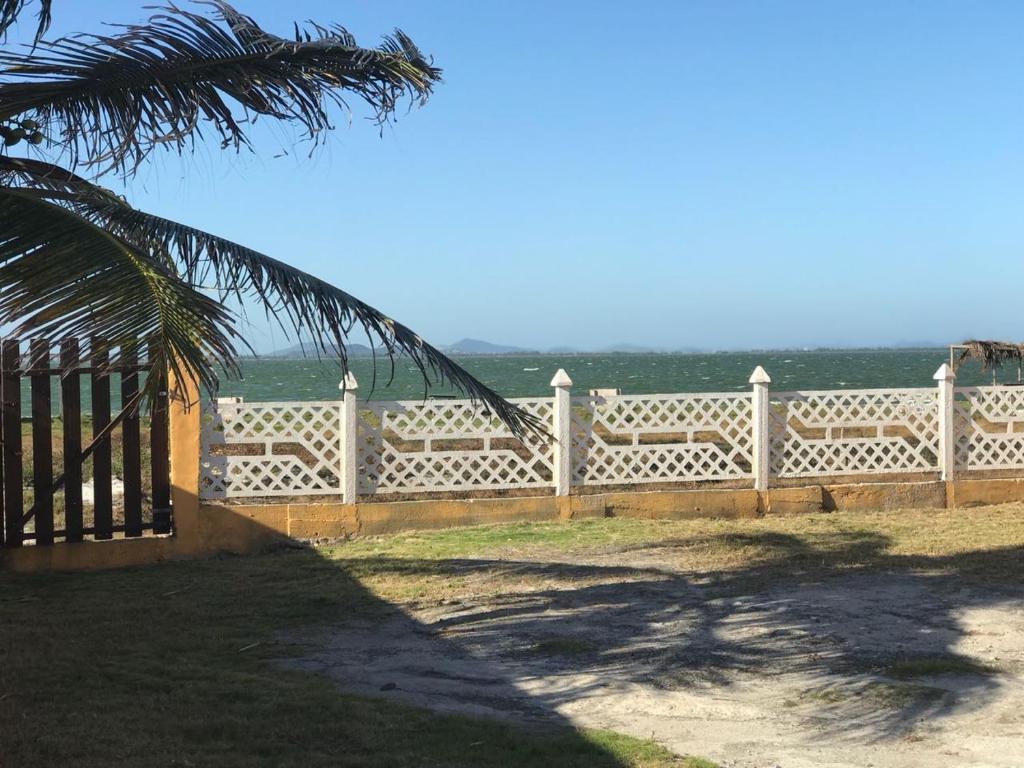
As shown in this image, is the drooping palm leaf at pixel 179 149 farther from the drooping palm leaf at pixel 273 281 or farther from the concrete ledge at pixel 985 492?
the concrete ledge at pixel 985 492

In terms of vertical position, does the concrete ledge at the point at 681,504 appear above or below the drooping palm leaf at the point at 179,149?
below

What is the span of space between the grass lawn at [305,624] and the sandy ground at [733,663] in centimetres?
23

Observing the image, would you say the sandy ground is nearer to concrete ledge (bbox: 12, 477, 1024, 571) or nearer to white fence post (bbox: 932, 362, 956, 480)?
concrete ledge (bbox: 12, 477, 1024, 571)

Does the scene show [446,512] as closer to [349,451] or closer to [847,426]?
[349,451]

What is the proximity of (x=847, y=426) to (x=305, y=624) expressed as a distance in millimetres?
6529

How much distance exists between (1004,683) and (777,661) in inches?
41.7

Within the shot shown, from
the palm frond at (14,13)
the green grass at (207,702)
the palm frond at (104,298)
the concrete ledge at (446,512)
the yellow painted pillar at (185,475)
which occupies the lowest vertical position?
the green grass at (207,702)

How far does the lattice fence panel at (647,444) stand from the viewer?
10242 mm

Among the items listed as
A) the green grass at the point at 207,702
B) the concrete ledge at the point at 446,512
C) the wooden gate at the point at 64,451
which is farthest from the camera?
the concrete ledge at the point at 446,512

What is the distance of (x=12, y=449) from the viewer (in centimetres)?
776

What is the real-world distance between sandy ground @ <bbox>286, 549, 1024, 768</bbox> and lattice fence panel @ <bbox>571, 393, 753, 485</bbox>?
2.65m

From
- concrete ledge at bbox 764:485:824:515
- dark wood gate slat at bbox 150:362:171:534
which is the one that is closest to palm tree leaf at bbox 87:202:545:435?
dark wood gate slat at bbox 150:362:171:534

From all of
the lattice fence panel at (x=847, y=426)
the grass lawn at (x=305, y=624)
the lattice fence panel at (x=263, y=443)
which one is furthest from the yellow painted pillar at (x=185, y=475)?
the lattice fence panel at (x=847, y=426)

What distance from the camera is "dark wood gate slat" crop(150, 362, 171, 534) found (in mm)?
8406
